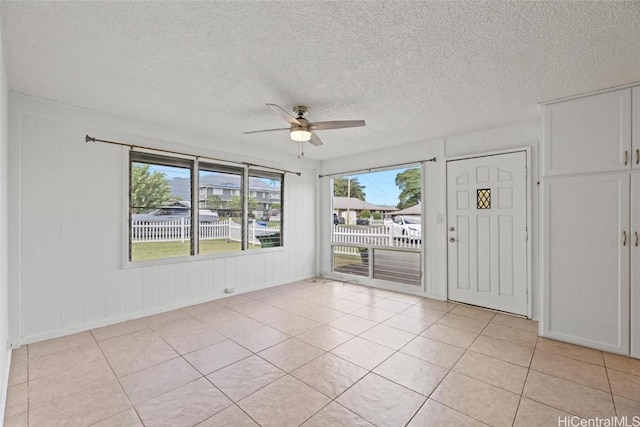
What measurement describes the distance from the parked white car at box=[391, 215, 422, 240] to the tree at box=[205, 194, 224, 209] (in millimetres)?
2971

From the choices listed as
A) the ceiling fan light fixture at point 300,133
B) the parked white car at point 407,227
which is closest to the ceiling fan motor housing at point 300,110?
the ceiling fan light fixture at point 300,133

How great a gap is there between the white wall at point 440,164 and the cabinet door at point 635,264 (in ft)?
3.25

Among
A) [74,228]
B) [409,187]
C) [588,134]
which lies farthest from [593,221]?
[74,228]

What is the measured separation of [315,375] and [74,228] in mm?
3044

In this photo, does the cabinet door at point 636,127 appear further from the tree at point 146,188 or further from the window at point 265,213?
the tree at point 146,188

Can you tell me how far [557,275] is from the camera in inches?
119

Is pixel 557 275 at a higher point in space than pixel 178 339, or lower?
higher

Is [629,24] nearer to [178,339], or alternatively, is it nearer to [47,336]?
[178,339]

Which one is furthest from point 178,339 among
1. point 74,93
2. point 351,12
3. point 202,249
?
point 351,12

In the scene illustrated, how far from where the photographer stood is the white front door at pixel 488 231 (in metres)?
3.77

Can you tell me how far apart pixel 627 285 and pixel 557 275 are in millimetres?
501

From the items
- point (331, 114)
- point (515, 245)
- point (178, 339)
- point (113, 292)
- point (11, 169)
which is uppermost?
point (331, 114)

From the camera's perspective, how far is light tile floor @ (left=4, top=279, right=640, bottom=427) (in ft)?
6.30

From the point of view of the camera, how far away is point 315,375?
2379mm
